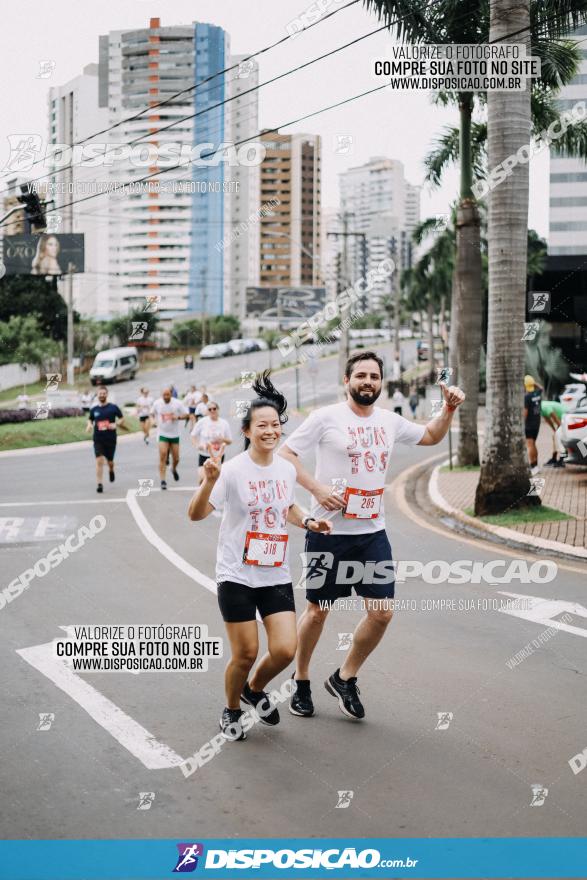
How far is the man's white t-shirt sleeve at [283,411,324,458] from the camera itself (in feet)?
18.2

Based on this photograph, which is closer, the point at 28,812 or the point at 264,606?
the point at 28,812

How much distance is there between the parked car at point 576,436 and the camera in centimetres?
1609

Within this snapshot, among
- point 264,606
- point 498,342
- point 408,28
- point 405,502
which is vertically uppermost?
point 408,28

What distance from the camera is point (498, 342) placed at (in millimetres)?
12742

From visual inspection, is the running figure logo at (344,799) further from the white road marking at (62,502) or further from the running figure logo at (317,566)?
the white road marking at (62,502)

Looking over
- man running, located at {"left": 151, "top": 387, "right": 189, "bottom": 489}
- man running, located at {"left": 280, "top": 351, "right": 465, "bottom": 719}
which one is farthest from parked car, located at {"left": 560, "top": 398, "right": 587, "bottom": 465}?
man running, located at {"left": 280, "top": 351, "right": 465, "bottom": 719}

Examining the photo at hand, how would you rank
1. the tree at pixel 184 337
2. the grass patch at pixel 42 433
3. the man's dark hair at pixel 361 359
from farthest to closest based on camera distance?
the tree at pixel 184 337 < the grass patch at pixel 42 433 < the man's dark hair at pixel 361 359

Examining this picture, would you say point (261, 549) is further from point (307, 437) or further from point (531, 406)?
point (531, 406)

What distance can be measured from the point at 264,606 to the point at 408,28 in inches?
539

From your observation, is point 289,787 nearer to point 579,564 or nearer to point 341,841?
point 341,841

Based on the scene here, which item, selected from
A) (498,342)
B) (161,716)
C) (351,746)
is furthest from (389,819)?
(498,342)

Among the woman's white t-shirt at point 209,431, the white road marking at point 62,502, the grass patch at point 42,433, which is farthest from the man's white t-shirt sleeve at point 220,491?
the grass patch at point 42,433

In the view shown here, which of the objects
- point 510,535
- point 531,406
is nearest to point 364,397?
point 510,535

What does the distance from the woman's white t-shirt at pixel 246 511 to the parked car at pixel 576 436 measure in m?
11.8
